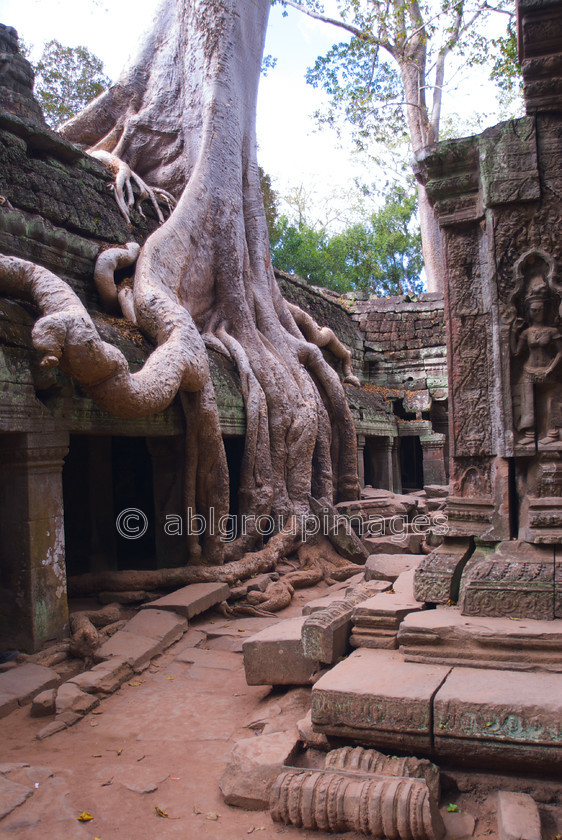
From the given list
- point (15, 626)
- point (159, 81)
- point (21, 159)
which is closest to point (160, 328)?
point (21, 159)

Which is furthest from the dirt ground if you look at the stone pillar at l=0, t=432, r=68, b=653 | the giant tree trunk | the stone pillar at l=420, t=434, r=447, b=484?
the stone pillar at l=420, t=434, r=447, b=484

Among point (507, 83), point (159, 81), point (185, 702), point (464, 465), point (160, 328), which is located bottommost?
point (185, 702)

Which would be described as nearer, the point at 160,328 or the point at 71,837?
the point at 71,837

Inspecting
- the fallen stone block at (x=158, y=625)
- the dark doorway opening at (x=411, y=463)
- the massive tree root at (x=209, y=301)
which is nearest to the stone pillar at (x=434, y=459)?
the dark doorway opening at (x=411, y=463)

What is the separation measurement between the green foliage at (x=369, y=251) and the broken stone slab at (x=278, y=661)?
20.4 metres

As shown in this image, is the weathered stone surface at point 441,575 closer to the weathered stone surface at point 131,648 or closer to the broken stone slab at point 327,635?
the broken stone slab at point 327,635

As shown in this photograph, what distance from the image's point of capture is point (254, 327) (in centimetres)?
804

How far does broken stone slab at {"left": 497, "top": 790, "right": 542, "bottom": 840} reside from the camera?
7.25 ft

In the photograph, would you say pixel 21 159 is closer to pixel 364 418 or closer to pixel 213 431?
pixel 213 431

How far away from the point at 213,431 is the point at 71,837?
13.2 feet

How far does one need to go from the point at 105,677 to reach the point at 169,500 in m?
2.49

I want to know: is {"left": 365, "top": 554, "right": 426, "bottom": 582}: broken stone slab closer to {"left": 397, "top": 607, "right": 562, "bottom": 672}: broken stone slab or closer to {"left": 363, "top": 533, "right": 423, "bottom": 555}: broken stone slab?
{"left": 363, "top": 533, "right": 423, "bottom": 555}: broken stone slab

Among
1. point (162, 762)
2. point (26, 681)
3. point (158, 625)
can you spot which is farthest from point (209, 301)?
point (162, 762)

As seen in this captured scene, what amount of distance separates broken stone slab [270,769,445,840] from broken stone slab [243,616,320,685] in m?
0.97
